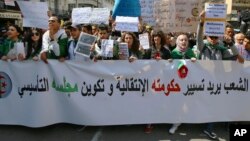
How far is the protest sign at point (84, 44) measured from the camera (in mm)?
6031

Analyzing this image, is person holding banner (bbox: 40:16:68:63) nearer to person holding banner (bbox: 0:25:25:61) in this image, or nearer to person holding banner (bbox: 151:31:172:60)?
person holding banner (bbox: 0:25:25:61)

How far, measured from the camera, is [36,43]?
6.86m

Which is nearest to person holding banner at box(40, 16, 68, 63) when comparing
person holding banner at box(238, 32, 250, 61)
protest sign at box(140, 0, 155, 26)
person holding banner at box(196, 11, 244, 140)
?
protest sign at box(140, 0, 155, 26)

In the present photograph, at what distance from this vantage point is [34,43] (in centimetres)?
695

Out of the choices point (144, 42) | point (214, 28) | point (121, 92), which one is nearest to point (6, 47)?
point (121, 92)

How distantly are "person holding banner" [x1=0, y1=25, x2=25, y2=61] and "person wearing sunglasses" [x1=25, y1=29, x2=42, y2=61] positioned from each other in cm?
32

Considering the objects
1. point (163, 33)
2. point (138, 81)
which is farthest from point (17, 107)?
point (163, 33)

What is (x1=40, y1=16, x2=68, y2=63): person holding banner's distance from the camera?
6.27m

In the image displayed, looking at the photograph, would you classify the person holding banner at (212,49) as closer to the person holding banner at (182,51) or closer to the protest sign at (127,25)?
the person holding banner at (182,51)

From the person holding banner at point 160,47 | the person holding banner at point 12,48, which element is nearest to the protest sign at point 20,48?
the person holding banner at point 12,48

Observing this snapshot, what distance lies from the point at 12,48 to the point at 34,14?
716 mm

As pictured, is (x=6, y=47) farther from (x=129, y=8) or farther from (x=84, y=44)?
(x=129, y=8)

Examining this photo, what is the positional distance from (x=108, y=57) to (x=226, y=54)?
2044 mm

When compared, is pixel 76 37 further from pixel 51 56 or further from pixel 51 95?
pixel 51 95
